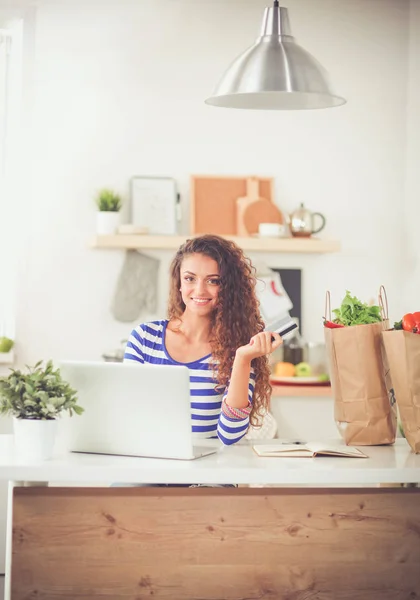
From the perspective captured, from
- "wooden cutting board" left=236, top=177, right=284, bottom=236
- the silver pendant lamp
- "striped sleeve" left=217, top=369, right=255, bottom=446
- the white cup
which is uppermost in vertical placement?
the silver pendant lamp

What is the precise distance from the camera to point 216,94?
252 centimetres

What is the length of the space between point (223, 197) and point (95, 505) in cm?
262

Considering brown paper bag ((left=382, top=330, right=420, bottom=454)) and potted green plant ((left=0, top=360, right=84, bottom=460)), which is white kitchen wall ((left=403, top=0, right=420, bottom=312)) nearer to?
brown paper bag ((left=382, top=330, right=420, bottom=454))

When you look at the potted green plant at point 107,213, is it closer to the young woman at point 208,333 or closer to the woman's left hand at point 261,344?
the young woman at point 208,333

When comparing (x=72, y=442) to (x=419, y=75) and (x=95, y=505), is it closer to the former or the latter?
(x=95, y=505)

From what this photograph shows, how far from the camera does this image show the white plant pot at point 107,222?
4.27m

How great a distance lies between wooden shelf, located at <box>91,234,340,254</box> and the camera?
425cm

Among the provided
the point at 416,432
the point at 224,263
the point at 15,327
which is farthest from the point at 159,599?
the point at 15,327

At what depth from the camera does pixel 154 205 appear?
4398 millimetres

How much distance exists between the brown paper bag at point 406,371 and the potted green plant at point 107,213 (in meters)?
2.19

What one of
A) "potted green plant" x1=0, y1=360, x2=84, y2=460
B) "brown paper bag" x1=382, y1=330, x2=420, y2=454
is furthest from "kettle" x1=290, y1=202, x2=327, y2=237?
"potted green plant" x1=0, y1=360, x2=84, y2=460

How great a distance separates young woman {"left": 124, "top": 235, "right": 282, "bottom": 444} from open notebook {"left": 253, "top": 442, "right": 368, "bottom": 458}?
8.8 inches

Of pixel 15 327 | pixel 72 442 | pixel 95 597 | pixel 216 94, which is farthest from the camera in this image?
pixel 15 327

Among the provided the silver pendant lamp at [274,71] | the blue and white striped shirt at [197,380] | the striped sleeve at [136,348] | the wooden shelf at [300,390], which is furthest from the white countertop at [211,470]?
the wooden shelf at [300,390]
